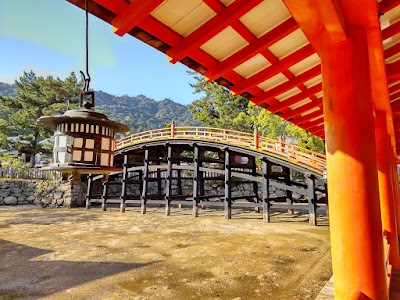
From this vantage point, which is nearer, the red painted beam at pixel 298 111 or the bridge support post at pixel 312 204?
the red painted beam at pixel 298 111

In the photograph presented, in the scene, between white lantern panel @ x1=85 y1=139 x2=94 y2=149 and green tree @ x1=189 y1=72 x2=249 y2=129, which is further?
green tree @ x1=189 y1=72 x2=249 y2=129

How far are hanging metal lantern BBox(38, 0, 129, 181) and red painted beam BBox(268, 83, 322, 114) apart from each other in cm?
282

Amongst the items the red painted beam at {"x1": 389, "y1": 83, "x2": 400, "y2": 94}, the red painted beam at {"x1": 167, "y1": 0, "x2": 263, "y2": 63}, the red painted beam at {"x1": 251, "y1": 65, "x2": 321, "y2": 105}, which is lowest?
the red painted beam at {"x1": 167, "y1": 0, "x2": 263, "y2": 63}

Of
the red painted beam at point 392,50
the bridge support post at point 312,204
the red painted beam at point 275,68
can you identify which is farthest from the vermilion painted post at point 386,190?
the bridge support post at point 312,204

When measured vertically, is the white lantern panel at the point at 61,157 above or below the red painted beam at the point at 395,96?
below

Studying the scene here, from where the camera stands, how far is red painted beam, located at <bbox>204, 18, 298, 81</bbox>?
2.30 m

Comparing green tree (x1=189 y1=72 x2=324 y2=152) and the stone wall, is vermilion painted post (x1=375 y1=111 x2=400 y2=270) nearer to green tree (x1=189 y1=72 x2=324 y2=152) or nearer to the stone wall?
green tree (x1=189 y1=72 x2=324 y2=152)

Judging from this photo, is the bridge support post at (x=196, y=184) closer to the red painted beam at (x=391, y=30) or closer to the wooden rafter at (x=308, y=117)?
the wooden rafter at (x=308, y=117)

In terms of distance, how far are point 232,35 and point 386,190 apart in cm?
371

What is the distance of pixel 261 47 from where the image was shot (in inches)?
97.1

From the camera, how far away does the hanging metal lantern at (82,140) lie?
7.59 feet

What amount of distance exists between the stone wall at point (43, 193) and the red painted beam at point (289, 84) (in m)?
17.0

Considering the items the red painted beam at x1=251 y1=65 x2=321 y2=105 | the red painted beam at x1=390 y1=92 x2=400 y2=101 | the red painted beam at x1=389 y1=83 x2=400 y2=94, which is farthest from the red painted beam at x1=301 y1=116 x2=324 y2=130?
the red painted beam at x1=251 y1=65 x2=321 y2=105

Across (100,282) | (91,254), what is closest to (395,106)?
(100,282)
